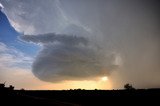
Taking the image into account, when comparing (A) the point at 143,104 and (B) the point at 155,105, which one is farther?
(A) the point at 143,104

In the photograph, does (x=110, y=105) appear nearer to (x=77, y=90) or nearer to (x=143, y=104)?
(x=143, y=104)

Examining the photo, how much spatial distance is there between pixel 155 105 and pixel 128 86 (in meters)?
84.3

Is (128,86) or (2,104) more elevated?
(128,86)

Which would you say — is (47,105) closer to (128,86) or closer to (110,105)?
(110,105)

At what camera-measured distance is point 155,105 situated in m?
40.2

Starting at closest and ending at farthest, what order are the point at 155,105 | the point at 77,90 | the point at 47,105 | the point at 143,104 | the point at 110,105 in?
the point at 47,105 → the point at 155,105 → the point at 143,104 → the point at 110,105 → the point at 77,90

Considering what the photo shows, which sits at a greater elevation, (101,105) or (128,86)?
(128,86)

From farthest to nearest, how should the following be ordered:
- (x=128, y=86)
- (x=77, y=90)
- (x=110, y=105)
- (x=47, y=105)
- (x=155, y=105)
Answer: (x=128, y=86), (x=77, y=90), (x=110, y=105), (x=155, y=105), (x=47, y=105)

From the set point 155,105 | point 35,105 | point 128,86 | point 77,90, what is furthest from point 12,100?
point 128,86

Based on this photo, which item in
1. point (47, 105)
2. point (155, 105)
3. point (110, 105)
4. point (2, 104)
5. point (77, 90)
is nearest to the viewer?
point (2, 104)

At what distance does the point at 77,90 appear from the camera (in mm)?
98875

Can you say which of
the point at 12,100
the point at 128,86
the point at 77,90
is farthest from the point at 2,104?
the point at 128,86

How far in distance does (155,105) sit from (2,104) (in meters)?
36.7

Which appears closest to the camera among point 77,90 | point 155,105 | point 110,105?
point 155,105
